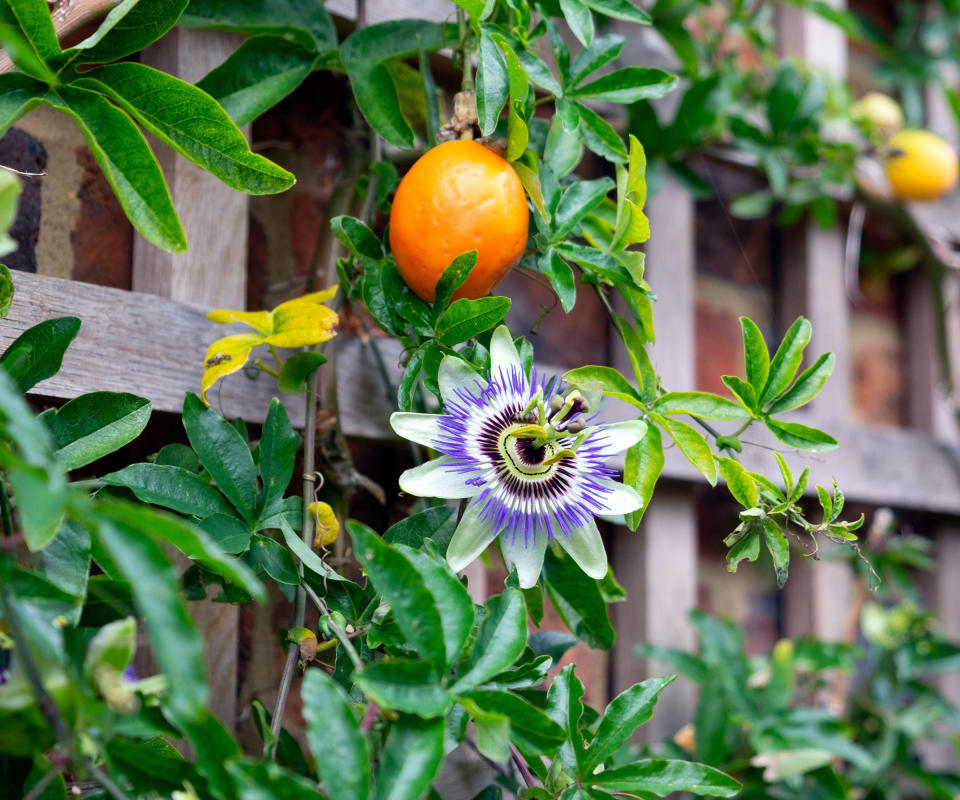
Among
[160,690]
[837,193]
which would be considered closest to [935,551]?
[837,193]

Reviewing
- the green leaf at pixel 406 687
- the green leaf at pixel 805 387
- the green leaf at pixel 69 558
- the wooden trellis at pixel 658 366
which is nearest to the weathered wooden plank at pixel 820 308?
the wooden trellis at pixel 658 366

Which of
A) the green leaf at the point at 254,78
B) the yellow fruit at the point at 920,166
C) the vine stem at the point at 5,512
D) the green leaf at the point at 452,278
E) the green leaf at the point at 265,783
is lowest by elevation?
the green leaf at the point at 265,783

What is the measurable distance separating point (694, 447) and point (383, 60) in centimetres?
50

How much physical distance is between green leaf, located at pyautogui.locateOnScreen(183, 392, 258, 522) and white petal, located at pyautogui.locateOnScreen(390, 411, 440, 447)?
0.14 meters

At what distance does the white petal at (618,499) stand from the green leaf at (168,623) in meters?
0.44

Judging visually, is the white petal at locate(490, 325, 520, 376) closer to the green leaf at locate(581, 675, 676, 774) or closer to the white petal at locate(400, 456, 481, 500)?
the white petal at locate(400, 456, 481, 500)

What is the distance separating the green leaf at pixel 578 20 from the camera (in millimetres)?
877

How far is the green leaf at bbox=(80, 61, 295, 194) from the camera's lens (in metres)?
0.73

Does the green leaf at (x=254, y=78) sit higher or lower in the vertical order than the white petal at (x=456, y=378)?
higher

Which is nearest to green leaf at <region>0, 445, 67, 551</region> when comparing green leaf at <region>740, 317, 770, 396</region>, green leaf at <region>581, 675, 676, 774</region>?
green leaf at <region>581, 675, 676, 774</region>

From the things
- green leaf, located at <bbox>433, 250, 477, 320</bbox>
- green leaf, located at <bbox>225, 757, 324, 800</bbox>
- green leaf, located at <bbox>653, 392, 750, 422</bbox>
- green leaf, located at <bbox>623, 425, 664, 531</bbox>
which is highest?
green leaf, located at <bbox>433, 250, 477, 320</bbox>

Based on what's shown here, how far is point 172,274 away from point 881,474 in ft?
4.15

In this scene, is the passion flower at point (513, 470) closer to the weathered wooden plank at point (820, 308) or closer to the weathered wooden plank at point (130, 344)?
the weathered wooden plank at point (130, 344)

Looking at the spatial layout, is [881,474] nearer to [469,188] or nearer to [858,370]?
[858,370]
